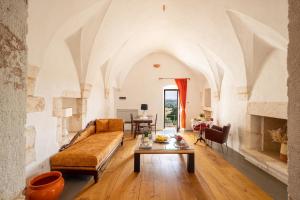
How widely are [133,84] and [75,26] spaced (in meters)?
4.59

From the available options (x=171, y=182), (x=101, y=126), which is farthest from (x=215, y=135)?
(x=101, y=126)

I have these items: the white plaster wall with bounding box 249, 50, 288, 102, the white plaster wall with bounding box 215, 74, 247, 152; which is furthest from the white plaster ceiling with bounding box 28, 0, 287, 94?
the white plaster wall with bounding box 215, 74, 247, 152

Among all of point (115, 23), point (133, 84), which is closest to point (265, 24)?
point (115, 23)

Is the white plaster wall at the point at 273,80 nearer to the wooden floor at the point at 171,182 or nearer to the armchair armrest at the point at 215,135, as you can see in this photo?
the armchair armrest at the point at 215,135

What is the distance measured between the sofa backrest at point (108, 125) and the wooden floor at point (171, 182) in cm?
126

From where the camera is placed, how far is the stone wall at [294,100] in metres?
0.58

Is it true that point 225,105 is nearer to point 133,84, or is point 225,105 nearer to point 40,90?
point 133,84

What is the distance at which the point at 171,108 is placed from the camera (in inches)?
310

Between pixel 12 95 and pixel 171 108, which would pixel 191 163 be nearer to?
pixel 12 95

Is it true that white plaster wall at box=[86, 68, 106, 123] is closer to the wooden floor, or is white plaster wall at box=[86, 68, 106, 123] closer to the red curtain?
the wooden floor

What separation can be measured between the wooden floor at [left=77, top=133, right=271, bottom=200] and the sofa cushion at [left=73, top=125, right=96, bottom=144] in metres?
0.94

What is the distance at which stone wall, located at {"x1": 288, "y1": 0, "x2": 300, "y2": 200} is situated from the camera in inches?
22.8

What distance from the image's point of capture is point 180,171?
10.5ft

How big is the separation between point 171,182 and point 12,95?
2718 millimetres
